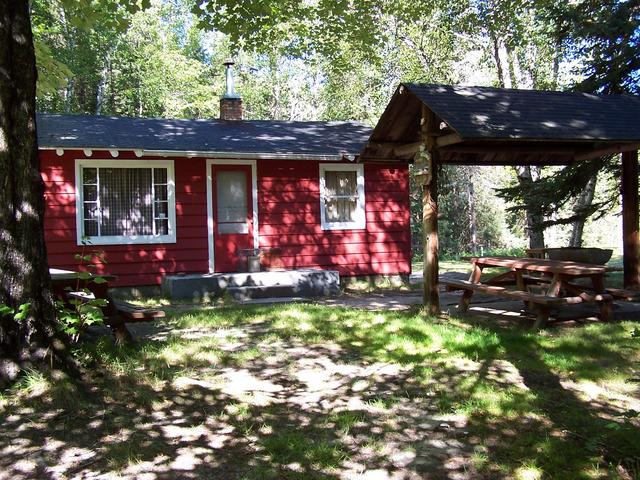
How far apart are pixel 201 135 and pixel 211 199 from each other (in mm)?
1710

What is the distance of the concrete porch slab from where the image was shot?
11.1 metres

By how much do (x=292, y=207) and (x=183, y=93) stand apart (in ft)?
80.0

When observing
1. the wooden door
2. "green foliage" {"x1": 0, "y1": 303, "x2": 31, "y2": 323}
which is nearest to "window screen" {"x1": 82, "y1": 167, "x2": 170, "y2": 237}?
the wooden door

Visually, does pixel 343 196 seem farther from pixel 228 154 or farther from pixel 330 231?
pixel 228 154

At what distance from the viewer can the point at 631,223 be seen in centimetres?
914

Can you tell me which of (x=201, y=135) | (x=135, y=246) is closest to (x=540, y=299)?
(x=135, y=246)

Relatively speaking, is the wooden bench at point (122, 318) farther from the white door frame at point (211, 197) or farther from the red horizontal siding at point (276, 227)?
the white door frame at point (211, 197)

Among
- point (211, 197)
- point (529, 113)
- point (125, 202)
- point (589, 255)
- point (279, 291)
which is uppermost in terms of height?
point (529, 113)

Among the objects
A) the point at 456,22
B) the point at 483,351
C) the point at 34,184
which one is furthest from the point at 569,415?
the point at 456,22

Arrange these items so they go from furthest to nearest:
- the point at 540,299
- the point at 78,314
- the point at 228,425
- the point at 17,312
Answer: the point at 540,299
the point at 78,314
the point at 17,312
the point at 228,425

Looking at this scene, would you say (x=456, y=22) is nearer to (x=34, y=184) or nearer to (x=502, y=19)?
(x=502, y=19)

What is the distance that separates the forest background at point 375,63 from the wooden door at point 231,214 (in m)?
2.67

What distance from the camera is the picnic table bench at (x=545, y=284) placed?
717cm

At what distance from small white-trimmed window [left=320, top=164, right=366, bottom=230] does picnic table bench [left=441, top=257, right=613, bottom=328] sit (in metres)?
4.70
